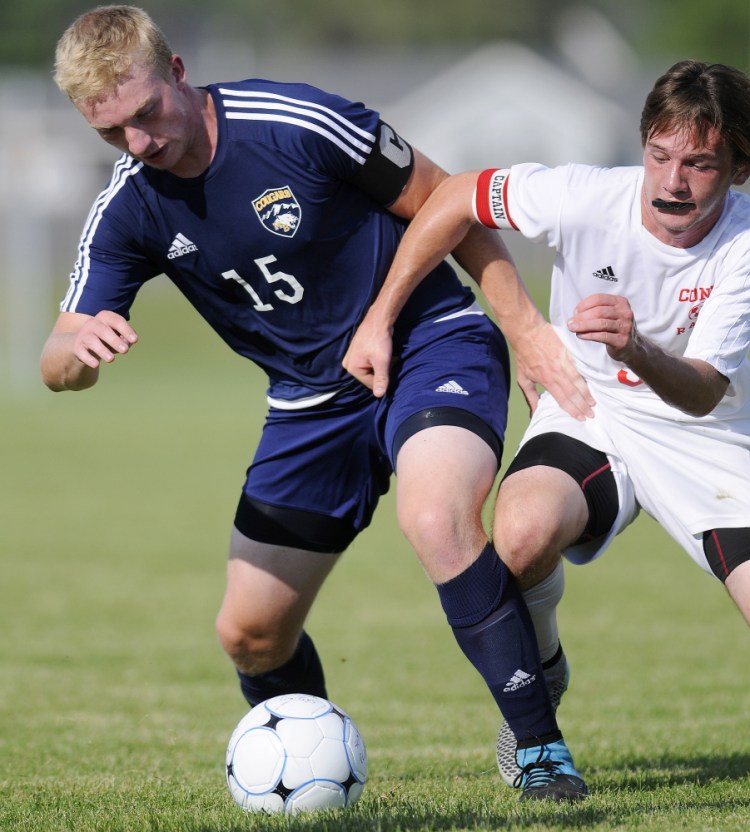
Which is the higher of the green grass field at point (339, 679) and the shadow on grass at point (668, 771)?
the green grass field at point (339, 679)

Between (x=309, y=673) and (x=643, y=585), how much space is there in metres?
5.55

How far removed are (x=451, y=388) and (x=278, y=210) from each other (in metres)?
0.86

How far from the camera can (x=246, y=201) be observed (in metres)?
4.57

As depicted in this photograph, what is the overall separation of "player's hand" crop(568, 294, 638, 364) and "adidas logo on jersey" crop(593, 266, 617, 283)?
698 mm

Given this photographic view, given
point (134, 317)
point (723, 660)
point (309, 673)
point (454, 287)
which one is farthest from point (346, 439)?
point (134, 317)

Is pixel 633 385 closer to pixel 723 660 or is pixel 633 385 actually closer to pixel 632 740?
pixel 632 740

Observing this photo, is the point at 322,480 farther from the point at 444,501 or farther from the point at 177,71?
the point at 177,71

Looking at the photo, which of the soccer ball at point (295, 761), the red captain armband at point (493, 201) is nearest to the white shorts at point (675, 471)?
the red captain armband at point (493, 201)

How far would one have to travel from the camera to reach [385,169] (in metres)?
4.68

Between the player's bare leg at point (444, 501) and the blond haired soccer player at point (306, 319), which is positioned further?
the blond haired soccer player at point (306, 319)

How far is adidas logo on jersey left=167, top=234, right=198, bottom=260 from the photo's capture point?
4629 mm

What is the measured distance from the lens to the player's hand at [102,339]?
4176mm

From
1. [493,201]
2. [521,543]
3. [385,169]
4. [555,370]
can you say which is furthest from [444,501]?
[385,169]

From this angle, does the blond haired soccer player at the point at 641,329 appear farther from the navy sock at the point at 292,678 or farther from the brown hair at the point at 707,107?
the navy sock at the point at 292,678
